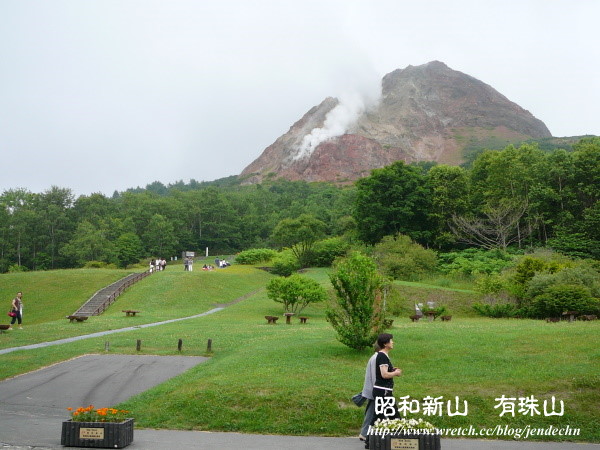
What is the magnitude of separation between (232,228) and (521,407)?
89.4m

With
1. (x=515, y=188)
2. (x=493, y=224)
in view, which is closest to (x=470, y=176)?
(x=515, y=188)

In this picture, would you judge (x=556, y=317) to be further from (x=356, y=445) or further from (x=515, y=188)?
(x=515, y=188)

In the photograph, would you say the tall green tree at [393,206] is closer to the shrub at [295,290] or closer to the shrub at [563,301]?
the shrub at [295,290]

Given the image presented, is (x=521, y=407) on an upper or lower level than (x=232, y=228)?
lower

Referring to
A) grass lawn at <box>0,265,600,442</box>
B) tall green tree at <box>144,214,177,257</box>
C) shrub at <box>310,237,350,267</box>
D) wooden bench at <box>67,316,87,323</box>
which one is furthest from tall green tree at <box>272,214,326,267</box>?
grass lawn at <box>0,265,600,442</box>

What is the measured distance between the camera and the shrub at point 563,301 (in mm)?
26500

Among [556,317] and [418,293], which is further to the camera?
[418,293]

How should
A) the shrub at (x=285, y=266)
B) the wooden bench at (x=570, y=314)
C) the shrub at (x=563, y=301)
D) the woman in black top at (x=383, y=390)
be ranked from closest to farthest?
the woman in black top at (x=383, y=390), the wooden bench at (x=570, y=314), the shrub at (x=563, y=301), the shrub at (x=285, y=266)

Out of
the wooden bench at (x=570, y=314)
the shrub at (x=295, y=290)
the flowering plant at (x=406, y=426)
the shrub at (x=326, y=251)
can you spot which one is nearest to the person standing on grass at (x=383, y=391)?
the flowering plant at (x=406, y=426)

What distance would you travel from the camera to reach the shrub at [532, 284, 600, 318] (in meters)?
26.5

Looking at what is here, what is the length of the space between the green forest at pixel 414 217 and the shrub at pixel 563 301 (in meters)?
25.7

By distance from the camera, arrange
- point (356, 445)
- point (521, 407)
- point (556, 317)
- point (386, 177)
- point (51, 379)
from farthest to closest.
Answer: point (386, 177)
point (556, 317)
point (51, 379)
point (521, 407)
point (356, 445)

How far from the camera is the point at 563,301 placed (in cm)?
2753

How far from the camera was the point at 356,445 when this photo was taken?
8.84 metres
